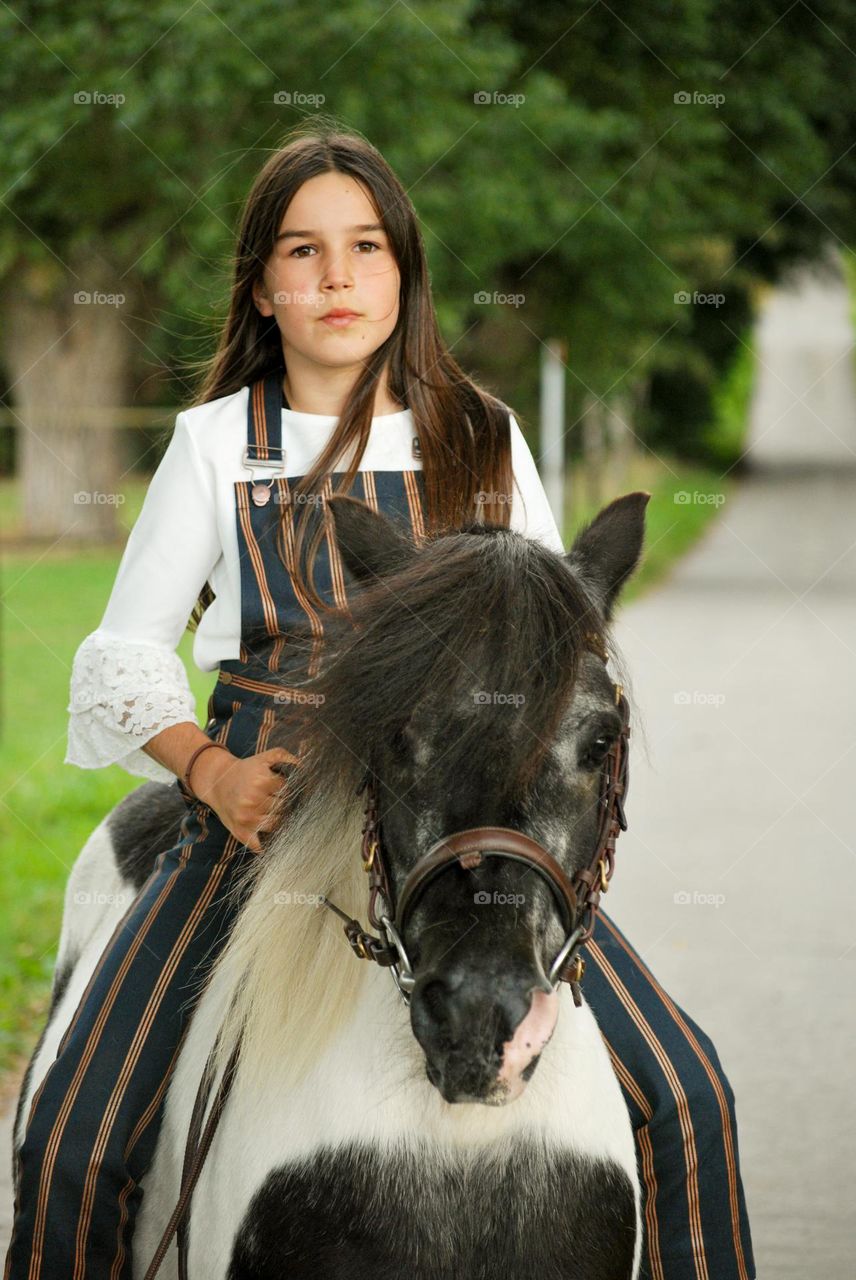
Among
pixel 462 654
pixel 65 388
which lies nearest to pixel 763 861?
pixel 462 654

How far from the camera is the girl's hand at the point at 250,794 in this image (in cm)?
245

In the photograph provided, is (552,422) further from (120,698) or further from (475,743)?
(475,743)

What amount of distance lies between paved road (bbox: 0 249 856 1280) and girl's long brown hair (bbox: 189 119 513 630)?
2.21ft

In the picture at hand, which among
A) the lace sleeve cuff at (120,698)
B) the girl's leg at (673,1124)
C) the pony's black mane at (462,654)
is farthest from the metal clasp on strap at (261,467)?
the girl's leg at (673,1124)

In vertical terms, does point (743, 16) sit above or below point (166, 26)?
above

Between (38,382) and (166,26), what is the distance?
913cm

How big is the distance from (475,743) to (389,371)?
1.13 metres

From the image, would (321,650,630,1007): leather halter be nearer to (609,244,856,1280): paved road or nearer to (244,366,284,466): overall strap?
(609,244,856,1280): paved road

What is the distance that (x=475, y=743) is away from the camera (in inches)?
82.0

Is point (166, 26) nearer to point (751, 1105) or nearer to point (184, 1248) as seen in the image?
point (751, 1105)

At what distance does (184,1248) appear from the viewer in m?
2.53

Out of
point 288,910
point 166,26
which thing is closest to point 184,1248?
point 288,910

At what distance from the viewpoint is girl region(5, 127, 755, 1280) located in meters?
2.64

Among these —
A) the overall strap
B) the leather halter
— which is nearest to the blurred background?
the overall strap
